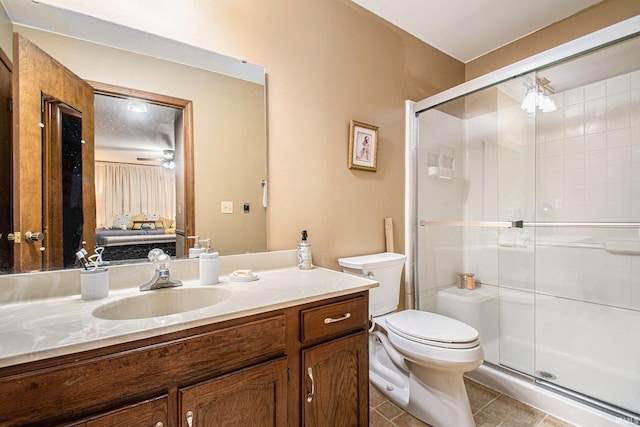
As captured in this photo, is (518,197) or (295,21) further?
(518,197)

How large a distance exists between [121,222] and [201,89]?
27.7 inches

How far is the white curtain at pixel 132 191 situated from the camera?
3.87 ft

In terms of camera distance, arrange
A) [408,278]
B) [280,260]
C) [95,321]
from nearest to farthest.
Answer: [95,321] < [280,260] < [408,278]

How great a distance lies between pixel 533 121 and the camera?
6.52 feet

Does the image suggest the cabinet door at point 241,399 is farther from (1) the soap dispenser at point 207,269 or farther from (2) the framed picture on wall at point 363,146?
(2) the framed picture on wall at point 363,146

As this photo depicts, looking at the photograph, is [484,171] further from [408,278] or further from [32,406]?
[32,406]

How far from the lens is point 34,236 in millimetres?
1055

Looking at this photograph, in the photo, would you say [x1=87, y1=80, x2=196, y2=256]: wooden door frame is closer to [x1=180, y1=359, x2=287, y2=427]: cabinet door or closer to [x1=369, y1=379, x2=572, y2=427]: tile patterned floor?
[x1=180, y1=359, x2=287, y2=427]: cabinet door

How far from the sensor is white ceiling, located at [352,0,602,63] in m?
1.88

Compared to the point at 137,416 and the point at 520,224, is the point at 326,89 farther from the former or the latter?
the point at 137,416

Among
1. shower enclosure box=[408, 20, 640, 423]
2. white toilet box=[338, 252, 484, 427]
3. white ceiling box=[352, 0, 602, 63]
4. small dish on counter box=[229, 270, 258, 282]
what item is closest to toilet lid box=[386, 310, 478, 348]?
white toilet box=[338, 252, 484, 427]

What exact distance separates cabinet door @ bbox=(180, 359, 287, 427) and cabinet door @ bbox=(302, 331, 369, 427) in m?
0.11

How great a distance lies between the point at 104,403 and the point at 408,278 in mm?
1916

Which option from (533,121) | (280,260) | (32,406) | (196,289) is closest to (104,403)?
(32,406)
